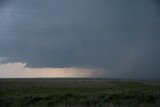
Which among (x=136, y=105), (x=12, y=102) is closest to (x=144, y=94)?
(x=136, y=105)

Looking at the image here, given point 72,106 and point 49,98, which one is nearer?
point 72,106

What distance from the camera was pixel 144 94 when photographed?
105 feet

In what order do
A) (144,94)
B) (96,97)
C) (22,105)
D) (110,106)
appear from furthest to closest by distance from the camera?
(144,94) < (96,97) < (22,105) < (110,106)

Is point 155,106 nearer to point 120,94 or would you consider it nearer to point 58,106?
point 58,106

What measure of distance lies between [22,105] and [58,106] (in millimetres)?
4020

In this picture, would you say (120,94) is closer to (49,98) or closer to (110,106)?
(49,98)

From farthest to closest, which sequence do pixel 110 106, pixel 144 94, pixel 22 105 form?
pixel 144 94, pixel 22 105, pixel 110 106

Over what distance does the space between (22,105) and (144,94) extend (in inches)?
514

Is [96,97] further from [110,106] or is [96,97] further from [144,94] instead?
[110,106]

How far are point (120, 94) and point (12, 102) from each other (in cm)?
1260

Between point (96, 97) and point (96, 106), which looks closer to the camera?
point (96, 106)

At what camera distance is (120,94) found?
33.5 meters

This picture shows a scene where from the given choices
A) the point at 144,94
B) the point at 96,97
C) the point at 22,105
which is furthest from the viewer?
the point at 144,94

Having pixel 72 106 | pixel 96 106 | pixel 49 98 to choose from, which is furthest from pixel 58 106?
pixel 49 98
